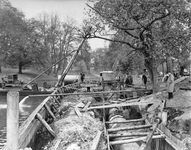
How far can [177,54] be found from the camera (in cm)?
1250

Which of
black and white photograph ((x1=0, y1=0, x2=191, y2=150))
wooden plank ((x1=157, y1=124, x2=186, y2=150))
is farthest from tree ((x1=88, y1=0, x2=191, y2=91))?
wooden plank ((x1=157, y1=124, x2=186, y2=150))

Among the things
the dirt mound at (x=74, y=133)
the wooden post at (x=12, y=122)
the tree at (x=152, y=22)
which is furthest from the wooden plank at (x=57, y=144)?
the tree at (x=152, y=22)

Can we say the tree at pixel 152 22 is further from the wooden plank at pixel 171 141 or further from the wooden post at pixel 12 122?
the wooden post at pixel 12 122

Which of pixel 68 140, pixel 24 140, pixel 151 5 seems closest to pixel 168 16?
pixel 151 5

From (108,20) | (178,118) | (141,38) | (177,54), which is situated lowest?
(178,118)

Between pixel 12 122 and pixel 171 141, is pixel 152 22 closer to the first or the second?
pixel 171 141

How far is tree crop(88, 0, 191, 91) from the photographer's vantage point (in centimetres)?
1063

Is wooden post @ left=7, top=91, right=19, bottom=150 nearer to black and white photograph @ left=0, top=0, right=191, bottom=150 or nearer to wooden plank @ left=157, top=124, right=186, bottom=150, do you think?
black and white photograph @ left=0, top=0, right=191, bottom=150

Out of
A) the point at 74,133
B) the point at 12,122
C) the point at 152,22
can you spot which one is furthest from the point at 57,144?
the point at 152,22

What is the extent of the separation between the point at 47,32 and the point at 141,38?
42.2m

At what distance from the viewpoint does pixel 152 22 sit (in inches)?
444

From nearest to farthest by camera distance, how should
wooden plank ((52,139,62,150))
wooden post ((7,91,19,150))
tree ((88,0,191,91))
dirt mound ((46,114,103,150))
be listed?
wooden post ((7,91,19,150))
wooden plank ((52,139,62,150))
dirt mound ((46,114,103,150))
tree ((88,0,191,91))

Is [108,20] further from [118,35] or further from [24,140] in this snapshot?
[24,140]

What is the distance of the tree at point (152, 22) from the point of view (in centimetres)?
1063
